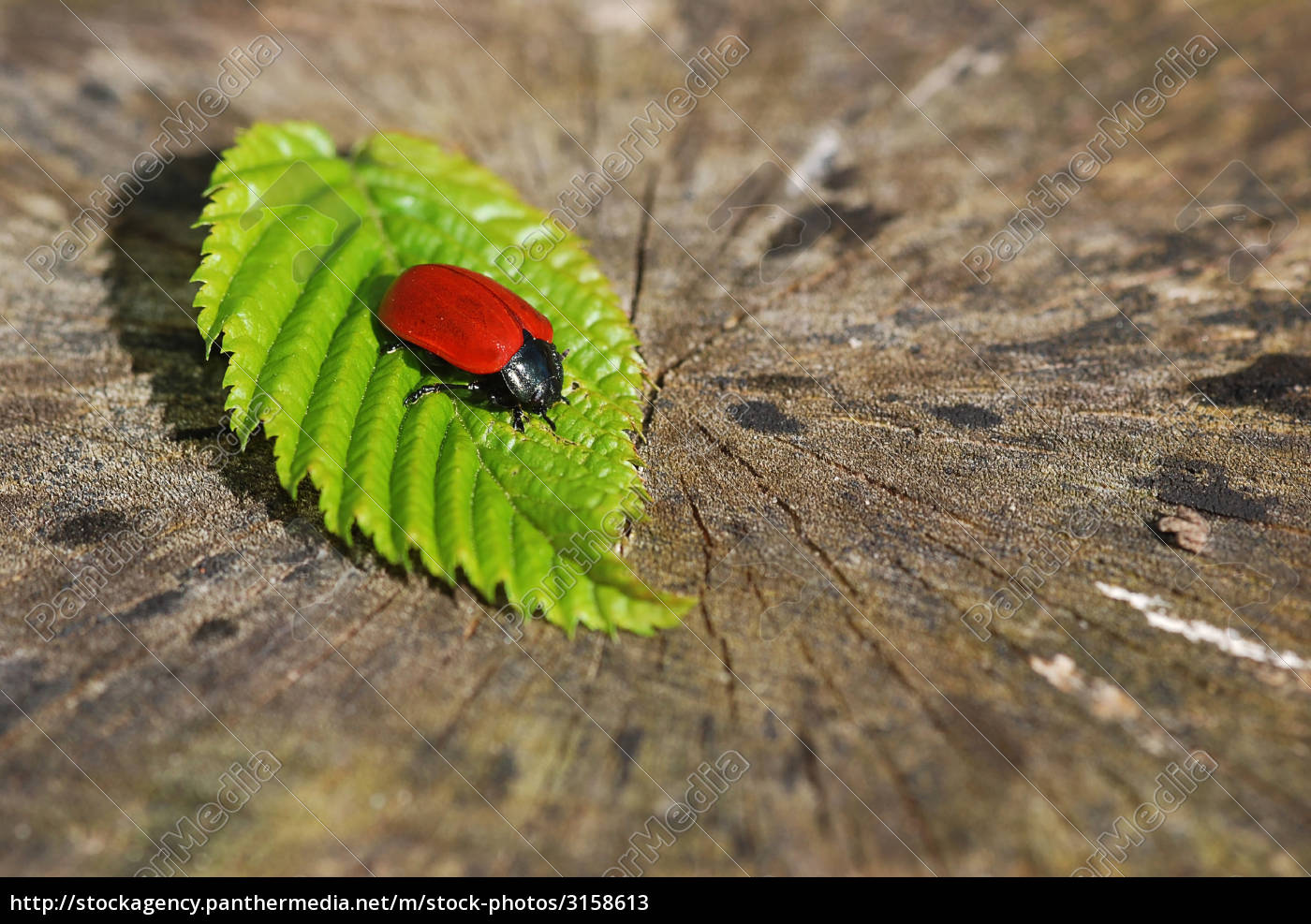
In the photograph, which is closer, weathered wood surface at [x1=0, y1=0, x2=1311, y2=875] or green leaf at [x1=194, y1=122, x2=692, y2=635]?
weathered wood surface at [x1=0, y1=0, x2=1311, y2=875]

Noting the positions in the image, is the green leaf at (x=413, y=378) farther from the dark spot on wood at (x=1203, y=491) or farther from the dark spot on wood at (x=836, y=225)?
the dark spot on wood at (x=1203, y=491)

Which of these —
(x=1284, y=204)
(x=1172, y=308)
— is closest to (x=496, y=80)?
(x=1172, y=308)

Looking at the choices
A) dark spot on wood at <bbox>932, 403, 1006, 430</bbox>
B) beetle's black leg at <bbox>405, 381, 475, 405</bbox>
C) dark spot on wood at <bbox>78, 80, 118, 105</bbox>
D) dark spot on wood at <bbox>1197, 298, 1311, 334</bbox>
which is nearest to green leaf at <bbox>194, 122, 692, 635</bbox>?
beetle's black leg at <bbox>405, 381, 475, 405</bbox>

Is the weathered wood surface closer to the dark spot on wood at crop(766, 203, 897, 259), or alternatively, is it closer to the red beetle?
the dark spot on wood at crop(766, 203, 897, 259)

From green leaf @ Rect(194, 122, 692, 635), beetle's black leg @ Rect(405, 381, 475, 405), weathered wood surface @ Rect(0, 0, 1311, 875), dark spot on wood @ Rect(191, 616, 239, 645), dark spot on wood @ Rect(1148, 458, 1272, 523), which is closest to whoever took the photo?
weathered wood surface @ Rect(0, 0, 1311, 875)

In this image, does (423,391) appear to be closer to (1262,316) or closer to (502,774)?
(502,774)

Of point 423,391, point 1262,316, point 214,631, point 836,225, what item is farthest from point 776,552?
point 1262,316
